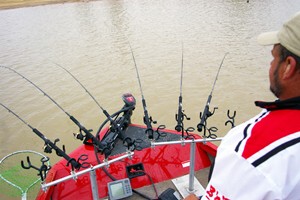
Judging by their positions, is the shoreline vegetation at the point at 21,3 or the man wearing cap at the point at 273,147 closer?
the man wearing cap at the point at 273,147

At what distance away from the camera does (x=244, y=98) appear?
22.0ft

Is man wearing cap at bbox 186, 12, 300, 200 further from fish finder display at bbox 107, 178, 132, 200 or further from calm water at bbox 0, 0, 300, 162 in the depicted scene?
calm water at bbox 0, 0, 300, 162

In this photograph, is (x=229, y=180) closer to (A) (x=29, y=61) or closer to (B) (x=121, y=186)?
(B) (x=121, y=186)

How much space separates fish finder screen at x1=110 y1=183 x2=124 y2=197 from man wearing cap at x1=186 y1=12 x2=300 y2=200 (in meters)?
1.54

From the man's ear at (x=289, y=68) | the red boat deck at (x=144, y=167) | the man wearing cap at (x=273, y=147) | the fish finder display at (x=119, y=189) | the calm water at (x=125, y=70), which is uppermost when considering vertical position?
the man's ear at (x=289, y=68)

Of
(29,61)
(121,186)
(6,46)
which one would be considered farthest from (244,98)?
(6,46)

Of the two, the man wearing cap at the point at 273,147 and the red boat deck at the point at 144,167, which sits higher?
the man wearing cap at the point at 273,147

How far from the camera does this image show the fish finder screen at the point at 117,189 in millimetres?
2487

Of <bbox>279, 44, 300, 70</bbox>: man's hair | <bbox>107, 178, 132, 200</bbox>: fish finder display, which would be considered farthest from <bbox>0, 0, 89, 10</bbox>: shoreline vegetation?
<bbox>279, 44, 300, 70</bbox>: man's hair

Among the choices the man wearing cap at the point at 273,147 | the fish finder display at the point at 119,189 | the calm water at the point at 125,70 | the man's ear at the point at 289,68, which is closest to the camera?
the man wearing cap at the point at 273,147

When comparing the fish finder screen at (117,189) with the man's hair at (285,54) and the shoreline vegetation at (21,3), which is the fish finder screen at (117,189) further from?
the shoreline vegetation at (21,3)

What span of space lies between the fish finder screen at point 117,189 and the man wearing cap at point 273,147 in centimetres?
154

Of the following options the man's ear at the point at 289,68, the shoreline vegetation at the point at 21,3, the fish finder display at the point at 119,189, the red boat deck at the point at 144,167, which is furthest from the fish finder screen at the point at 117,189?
the shoreline vegetation at the point at 21,3

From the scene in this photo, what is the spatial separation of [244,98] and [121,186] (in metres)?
4.99
